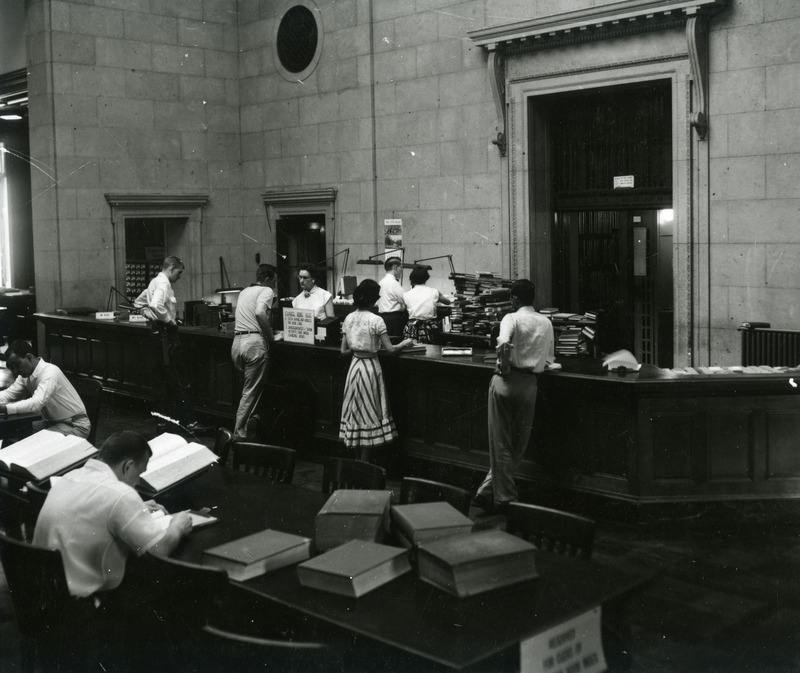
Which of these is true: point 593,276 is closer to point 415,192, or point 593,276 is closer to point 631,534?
point 415,192

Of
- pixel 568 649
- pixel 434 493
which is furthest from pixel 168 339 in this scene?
pixel 568 649

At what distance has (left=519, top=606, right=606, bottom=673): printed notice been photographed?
109 inches

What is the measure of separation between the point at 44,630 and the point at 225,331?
247 inches

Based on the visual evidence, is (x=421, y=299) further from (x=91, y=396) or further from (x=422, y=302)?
(x=91, y=396)

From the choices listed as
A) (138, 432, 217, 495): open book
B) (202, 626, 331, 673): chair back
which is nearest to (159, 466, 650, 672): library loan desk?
(202, 626, 331, 673): chair back

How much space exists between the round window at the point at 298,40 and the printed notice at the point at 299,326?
539 centimetres

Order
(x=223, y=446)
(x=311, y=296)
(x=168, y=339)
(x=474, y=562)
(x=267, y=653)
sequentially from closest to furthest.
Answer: (x=267, y=653) < (x=474, y=562) < (x=223, y=446) < (x=168, y=339) < (x=311, y=296)

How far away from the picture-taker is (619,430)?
6.11 m

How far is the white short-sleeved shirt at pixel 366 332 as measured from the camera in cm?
695

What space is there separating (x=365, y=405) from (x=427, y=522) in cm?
362

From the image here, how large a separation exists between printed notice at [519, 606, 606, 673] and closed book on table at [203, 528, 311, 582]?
993mm

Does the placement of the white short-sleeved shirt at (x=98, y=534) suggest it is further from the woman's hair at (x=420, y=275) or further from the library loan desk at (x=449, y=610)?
the woman's hair at (x=420, y=275)

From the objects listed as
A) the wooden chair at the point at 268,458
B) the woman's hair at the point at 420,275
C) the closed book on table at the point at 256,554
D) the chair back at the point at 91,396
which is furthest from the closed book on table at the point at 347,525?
the woman's hair at the point at 420,275

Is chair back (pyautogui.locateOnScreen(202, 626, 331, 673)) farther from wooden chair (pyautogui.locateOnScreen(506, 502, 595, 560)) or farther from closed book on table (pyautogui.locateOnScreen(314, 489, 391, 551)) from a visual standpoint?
wooden chair (pyautogui.locateOnScreen(506, 502, 595, 560))
